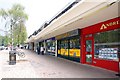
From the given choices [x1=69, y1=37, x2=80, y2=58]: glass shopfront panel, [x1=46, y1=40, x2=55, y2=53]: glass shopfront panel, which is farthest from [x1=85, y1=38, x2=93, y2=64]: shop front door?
[x1=46, y1=40, x2=55, y2=53]: glass shopfront panel

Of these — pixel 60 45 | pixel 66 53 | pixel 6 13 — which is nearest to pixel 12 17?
pixel 6 13

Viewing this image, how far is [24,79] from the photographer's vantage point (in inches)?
364

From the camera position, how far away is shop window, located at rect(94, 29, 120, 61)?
37.4 feet

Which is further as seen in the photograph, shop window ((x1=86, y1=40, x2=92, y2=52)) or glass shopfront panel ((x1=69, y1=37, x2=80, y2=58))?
glass shopfront panel ((x1=69, y1=37, x2=80, y2=58))

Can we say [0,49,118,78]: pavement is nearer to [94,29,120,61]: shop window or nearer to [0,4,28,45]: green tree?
[94,29,120,61]: shop window

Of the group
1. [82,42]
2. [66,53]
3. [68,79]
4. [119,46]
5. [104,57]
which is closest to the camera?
[68,79]

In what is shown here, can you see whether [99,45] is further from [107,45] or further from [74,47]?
[74,47]

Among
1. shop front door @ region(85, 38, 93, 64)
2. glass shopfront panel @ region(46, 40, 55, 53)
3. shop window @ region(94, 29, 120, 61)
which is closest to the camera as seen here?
shop window @ region(94, 29, 120, 61)

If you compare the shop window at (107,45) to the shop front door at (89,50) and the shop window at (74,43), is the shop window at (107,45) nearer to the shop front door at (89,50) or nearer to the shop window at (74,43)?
the shop front door at (89,50)

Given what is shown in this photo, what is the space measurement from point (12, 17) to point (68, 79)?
2903 centimetres

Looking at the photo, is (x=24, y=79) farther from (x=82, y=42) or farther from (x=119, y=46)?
(x=82, y=42)

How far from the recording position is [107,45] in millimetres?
12430

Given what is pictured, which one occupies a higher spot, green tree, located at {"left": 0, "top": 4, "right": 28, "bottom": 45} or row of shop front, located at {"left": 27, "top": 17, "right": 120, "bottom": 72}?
green tree, located at {"left": 0, "top": 4, "right": 28, "bottom": 45}

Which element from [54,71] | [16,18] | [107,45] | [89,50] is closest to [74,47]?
[89,50]
